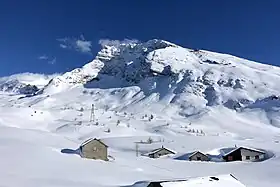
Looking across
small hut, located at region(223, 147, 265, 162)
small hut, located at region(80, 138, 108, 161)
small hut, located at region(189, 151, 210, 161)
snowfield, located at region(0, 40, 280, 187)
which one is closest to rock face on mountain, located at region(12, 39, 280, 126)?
snowfield, located at region(0, 40, 280, 187)

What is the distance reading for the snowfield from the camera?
108ft

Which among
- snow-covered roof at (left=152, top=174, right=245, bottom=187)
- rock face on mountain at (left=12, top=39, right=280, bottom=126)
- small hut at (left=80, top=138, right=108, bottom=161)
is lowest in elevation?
snow-covered roof at (left=152, top=174, right=245, bottom=187)

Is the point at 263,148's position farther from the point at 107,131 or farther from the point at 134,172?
the point at 107,131

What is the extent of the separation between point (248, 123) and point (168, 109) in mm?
29998

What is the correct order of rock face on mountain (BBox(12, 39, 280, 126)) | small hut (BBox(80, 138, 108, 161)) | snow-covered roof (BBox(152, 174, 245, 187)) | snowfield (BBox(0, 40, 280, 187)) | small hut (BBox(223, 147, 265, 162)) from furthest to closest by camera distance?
rock face on mountain (BBox(12, 39, 280, 126)) < small hut (BBox(223, 147, 265, 162)) < small hut (BBox(80, 138, 108, 161)) < snowfield (BBox(0, 40, 280, 187)) < snow-covered roof (BBox(152, 174, 245, 187))

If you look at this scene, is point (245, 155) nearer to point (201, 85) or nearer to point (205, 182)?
point (205, 182)

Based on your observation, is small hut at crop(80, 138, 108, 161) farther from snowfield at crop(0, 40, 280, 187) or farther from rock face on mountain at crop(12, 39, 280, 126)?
rock face on mountain at crop(12, 39, 280, 126)

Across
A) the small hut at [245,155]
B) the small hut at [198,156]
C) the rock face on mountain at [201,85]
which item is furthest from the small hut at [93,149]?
the rock face on mountain at [201,85]

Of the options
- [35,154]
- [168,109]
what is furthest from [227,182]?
[168,109]

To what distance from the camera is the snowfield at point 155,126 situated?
108ft

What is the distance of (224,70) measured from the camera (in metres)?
178

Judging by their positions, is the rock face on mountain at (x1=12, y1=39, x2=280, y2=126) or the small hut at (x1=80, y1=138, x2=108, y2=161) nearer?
the small hut at (x1=80, y1=138, x2=108, y2=161)

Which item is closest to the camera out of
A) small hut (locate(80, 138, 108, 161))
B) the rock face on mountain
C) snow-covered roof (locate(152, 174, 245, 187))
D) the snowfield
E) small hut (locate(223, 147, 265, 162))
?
snow-covered roof (locate(152, 174, 245, 187))

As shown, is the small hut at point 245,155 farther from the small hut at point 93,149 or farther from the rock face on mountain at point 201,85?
the rock face on mountain at point 201,85
